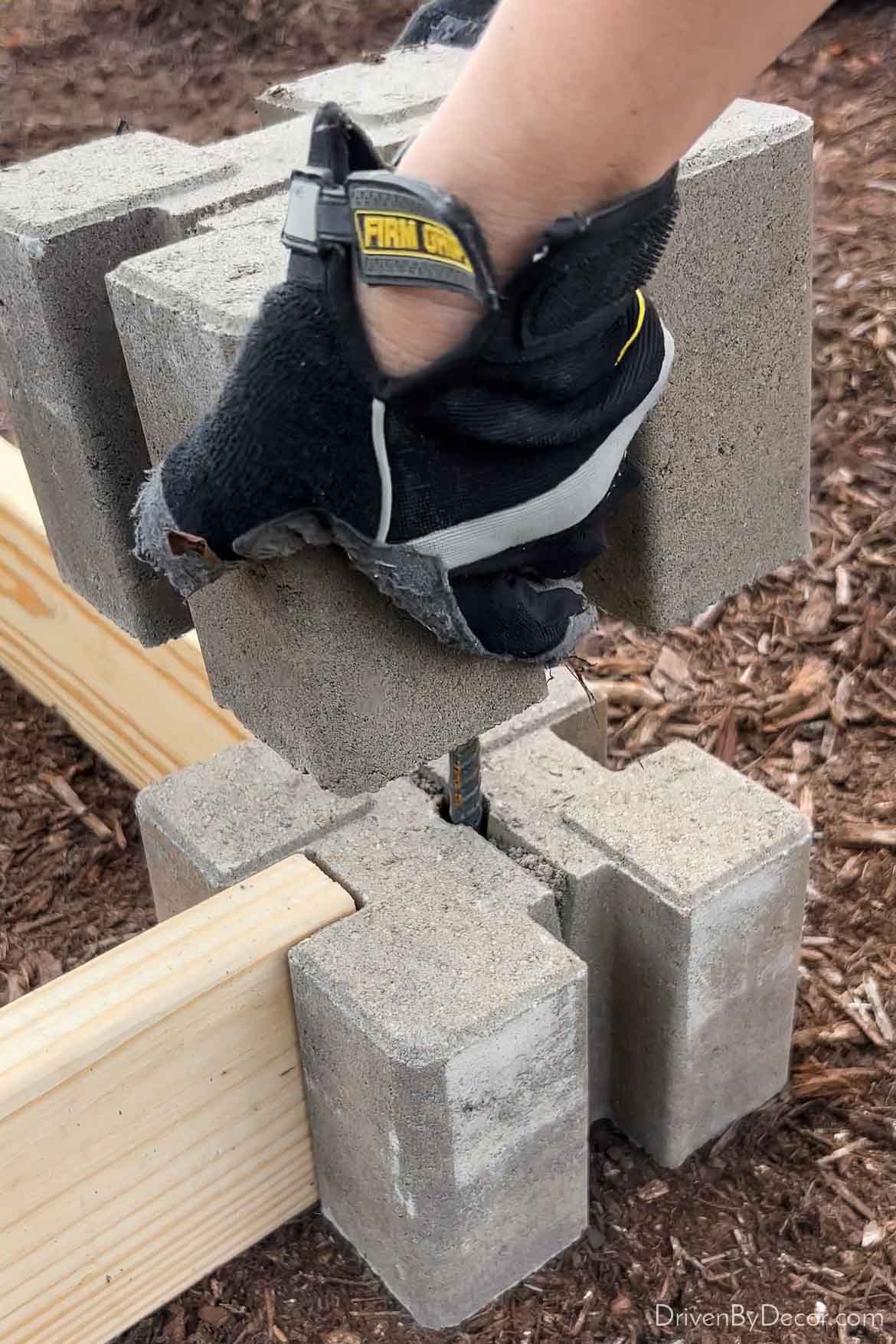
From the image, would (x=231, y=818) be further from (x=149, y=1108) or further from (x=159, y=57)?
(x=159, y=57)

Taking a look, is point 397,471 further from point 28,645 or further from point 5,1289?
point 28,645

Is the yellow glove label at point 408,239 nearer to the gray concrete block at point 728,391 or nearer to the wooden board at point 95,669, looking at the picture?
the gray concrete block at point 728,391

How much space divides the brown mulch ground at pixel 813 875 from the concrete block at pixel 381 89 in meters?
1.30

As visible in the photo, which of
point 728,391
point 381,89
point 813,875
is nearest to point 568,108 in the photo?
point 728,391

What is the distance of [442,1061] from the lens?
1455mm

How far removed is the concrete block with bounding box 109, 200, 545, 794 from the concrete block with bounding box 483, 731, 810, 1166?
323mm

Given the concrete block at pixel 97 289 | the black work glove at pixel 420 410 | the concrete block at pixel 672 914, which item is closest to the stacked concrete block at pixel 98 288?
the concrete block at pixel 97 289

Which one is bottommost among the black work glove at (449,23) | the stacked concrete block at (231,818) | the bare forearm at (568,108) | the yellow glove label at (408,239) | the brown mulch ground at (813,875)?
the brown mulch ground at (813,875)

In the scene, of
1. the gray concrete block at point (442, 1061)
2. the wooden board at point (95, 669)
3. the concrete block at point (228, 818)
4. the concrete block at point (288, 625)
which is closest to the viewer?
the concrete block at point (288, 625)

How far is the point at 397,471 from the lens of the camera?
1.14 metres

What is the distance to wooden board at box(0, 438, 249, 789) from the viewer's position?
228cm

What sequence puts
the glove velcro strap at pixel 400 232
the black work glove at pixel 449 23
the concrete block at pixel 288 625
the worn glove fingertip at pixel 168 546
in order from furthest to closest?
1. the black work glove at pixel 449 23
2. the concrete block at pixel 288 625
3. the worn glove fingertip at pixel 168 546
4. the glove velcro strap at pixel 400 232

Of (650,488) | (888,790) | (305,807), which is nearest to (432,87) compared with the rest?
(650,488)

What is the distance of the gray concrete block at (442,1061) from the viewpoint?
1.50 m
